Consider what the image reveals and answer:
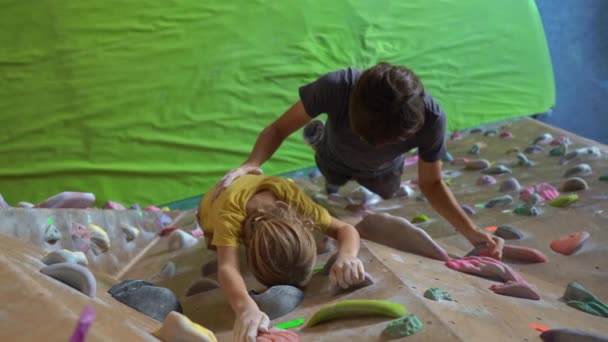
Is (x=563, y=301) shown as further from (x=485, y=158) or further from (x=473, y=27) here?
(x=473, y=27)

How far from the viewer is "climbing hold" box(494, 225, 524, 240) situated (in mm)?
1885

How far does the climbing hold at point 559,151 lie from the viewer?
2666 millimetres

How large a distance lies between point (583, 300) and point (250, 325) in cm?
76

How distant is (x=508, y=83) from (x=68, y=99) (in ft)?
7.56

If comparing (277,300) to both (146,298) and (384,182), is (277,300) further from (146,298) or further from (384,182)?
(384,182)

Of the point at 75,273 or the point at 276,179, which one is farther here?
the point at 276,179

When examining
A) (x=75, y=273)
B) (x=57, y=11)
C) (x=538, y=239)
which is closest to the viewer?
(x=75, y=273)

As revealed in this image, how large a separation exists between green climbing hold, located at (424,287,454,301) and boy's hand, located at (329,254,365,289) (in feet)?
0.49

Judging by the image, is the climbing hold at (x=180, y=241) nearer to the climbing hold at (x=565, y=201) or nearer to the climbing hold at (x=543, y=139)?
the climbing hold at (x=565, y=201)

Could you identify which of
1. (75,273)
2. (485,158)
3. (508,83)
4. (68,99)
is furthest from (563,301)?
(508,83)

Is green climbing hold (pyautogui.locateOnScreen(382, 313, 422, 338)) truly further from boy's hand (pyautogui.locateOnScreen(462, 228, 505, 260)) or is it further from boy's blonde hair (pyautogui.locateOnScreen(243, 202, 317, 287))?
boy's hand (pyautogui.locateOnScreen(462, 228, 505, 260))

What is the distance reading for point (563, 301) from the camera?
1436 millimetres

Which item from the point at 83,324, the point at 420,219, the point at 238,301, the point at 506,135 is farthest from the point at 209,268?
the point at 506,135

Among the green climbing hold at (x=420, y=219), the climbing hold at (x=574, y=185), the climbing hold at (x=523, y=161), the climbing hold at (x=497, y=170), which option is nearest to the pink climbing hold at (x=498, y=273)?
the green climbing hold at (x=420, y=219)
